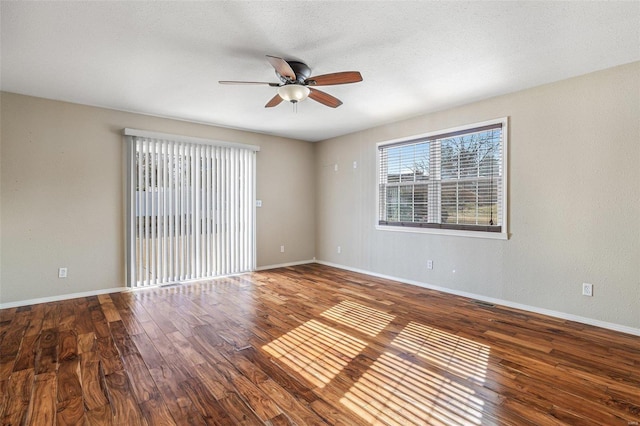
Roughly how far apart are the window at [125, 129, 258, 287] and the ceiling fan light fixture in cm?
253

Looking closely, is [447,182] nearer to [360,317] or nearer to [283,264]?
[360,317]

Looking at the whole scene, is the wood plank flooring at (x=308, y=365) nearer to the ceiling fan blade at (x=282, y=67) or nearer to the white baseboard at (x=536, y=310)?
the white baseboard at (x=536, y=310)

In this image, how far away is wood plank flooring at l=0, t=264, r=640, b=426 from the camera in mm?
1775

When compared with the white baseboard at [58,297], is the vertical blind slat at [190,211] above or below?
above

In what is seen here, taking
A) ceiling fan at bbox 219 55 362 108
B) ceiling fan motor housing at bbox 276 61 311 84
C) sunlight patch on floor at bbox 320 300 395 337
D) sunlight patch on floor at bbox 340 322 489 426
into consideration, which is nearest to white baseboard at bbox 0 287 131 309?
sunlight patch on floor at bbox 320 300 395 337

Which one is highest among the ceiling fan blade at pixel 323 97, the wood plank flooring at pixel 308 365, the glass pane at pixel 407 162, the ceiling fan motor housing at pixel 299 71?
the ceiling fan motor housing at pixel 299 71

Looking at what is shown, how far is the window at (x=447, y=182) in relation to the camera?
3.85 m

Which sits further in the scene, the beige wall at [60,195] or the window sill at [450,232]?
the window sill at [450,232]

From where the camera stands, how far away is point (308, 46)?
259cm

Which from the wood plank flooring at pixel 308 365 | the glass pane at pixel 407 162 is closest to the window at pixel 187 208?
the wood plank flooring at pixel 308 365

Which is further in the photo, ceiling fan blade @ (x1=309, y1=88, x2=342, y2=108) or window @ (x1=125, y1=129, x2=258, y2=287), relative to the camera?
window @ (x1=125, y1=129, x2=258, y2=287)

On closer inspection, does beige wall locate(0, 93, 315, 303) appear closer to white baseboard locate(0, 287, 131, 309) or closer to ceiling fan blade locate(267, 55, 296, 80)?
white baseboard locate(0, 287, 131, 309)

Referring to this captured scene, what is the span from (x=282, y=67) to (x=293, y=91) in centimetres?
39

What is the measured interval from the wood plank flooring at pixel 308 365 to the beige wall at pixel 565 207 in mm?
360
